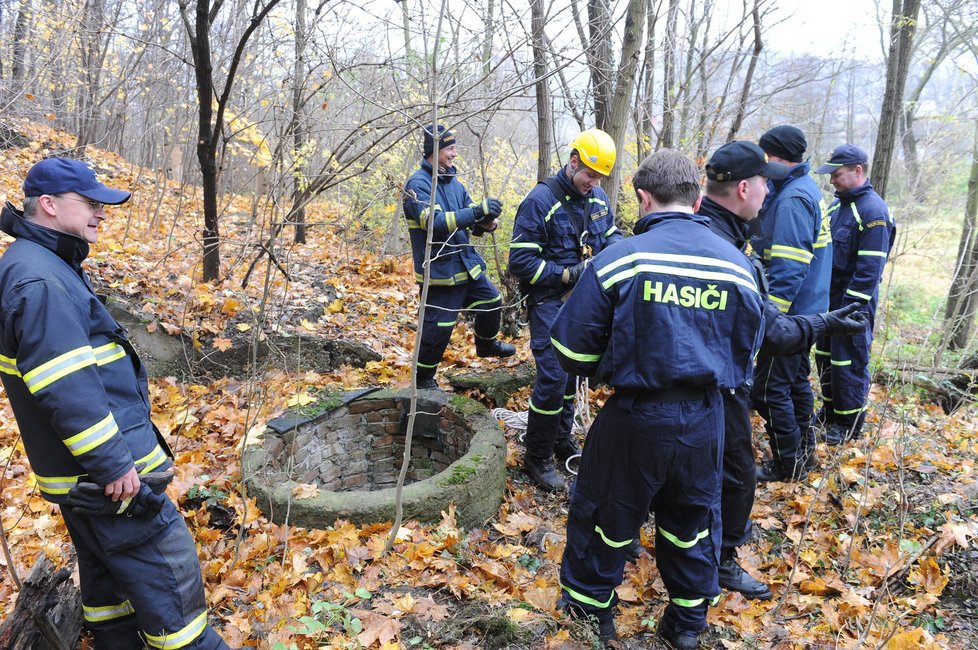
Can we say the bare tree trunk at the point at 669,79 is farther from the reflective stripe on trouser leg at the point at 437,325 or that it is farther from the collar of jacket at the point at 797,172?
the reflective stripe on trouser leg at the point at 437,325

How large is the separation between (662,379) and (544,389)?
1.73 meters

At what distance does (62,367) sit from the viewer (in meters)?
2.15

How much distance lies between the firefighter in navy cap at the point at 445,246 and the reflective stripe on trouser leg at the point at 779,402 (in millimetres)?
2199

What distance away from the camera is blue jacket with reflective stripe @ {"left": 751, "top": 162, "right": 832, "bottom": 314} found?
385 centimetres

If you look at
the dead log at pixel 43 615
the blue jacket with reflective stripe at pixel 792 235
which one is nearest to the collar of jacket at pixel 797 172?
the blue jacket with reflective stripe at pixel 792 235

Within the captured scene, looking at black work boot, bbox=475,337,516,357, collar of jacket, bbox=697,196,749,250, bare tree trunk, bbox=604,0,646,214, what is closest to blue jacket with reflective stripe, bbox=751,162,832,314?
collar of jacket, bbox=697,196,749,250

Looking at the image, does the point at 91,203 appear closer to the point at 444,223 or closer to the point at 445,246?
the point at 444,223

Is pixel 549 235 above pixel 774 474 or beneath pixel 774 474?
above

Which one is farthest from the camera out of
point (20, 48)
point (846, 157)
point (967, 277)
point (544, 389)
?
point (20, 48)

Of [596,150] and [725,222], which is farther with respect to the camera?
[596,150]

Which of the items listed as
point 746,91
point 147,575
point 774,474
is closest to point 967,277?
point 746,91

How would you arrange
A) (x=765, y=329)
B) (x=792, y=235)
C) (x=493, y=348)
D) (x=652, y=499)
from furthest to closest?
(x=493, y=348)
(x=792, y=235)
(x=765, y=329)
(x=652, y=499)

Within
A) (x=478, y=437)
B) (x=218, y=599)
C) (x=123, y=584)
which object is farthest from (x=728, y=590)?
(x=123, y=584)

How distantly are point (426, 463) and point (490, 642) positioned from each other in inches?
94.0
